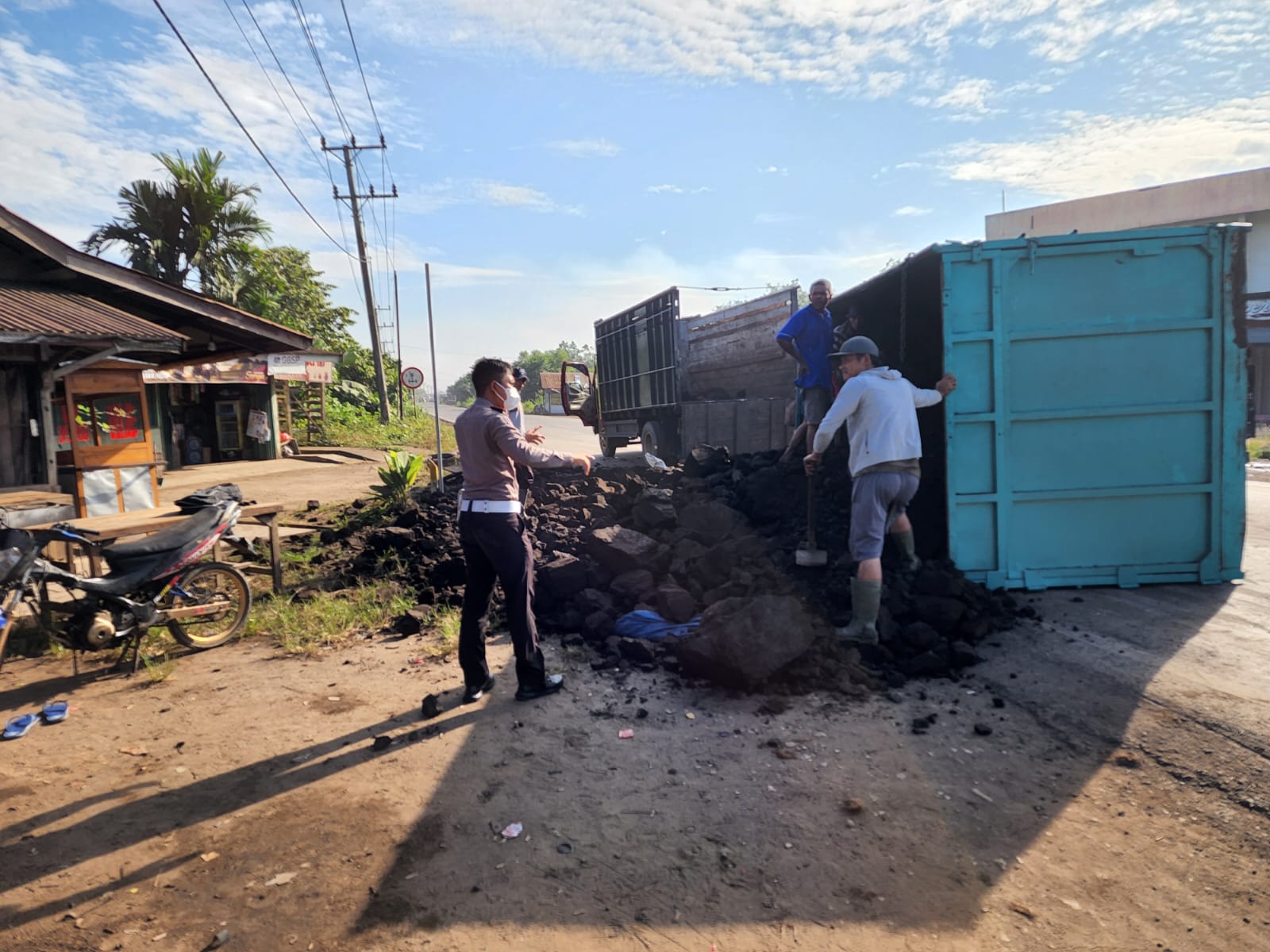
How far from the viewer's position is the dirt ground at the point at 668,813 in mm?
2400

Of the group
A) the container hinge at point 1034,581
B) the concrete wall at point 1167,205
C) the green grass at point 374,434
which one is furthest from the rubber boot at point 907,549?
the green grass at point 374,434

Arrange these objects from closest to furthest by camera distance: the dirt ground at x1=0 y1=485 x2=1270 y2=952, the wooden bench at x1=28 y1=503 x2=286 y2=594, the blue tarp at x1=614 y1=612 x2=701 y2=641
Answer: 1. the dirt ground at x1=0 y1=485 x2=1270 y2=952
2. the blue tarp at x1=614 y1=612 x2=701 y2=641
3. the wooden bench at x1=28 y1=503 x2=286 y2=594

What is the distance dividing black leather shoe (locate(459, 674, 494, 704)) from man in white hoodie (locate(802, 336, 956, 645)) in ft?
6.84

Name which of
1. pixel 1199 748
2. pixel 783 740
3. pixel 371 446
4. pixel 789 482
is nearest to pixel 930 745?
pixel 783 740

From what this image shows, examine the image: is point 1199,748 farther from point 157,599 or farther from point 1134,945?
point 157,599

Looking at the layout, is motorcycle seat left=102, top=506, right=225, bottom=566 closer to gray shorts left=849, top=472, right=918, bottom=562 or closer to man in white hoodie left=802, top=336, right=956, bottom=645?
man in white hoodie left=802, top=336, right=956, bottom=645

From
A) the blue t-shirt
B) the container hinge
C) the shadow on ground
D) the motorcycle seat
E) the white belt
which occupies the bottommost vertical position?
the shadow on ground

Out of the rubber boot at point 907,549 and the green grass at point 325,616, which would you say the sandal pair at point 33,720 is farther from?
the rubber boot at point 907,549

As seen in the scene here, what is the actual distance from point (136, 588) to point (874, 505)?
480 cm

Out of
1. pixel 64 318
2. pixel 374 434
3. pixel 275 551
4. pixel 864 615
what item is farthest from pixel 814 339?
pixel 374 434

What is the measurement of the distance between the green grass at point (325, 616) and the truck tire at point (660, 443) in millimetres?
6142

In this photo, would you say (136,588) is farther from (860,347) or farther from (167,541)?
(860,347)

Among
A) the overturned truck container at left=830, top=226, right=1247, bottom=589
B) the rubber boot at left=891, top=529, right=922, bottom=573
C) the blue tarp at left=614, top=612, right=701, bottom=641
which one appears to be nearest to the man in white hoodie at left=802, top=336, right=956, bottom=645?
the rubber boot at left=891, top=529, right=922, bottom=573

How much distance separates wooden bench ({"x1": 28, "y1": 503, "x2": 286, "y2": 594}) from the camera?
5.58 m
